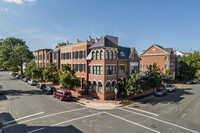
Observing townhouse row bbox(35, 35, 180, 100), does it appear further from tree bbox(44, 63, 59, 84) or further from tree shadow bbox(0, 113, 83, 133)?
tree shadow bbox(0, 113, 83, 133)

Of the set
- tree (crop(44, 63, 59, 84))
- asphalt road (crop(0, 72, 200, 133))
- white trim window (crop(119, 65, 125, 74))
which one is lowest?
asphalt road (crop(0, 72, 200, 133))

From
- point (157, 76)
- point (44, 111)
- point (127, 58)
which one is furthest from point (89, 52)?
point (157, 76)

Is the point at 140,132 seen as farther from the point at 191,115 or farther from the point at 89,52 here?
the point at 89,52

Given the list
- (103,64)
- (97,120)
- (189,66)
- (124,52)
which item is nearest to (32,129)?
(97,120)

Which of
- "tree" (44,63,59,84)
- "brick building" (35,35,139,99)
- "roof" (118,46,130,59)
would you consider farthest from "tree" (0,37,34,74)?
"roof" (118,46,130,59)

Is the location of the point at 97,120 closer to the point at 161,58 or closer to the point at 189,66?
the point at 161,58

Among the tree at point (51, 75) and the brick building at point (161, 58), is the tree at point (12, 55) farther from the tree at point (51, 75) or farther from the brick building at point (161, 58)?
the brick building at point (161, 58)
